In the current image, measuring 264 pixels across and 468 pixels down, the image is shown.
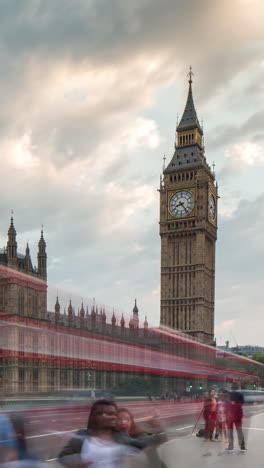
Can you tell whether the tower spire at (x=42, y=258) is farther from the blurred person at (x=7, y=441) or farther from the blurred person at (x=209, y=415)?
the blurred person at (x=7, y=441)

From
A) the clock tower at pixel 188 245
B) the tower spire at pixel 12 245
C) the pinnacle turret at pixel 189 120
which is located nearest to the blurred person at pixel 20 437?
the tower spire at pixel 12 245

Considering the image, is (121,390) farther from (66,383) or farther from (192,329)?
(192,329)

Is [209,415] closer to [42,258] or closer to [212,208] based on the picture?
[42,258]

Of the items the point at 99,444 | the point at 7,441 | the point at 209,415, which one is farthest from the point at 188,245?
the point at 99,444

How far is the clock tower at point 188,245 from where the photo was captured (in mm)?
73750

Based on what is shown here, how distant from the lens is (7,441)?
5.36m

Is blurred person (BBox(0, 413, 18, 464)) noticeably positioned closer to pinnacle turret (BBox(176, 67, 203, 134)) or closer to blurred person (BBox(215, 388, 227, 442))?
blurred person (BBox(215, 388, 227, 442))

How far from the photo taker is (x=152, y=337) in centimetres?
2400

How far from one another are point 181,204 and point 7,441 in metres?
72.0

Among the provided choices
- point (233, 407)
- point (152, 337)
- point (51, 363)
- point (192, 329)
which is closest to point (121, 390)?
point (51, 363)

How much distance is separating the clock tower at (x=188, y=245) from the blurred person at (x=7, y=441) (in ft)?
223

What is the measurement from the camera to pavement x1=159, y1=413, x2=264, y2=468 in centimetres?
979

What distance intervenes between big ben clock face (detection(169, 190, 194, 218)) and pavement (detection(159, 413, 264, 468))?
2468 inches

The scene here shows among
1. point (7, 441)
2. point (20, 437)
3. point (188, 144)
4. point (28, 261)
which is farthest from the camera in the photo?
point (188, 144)
